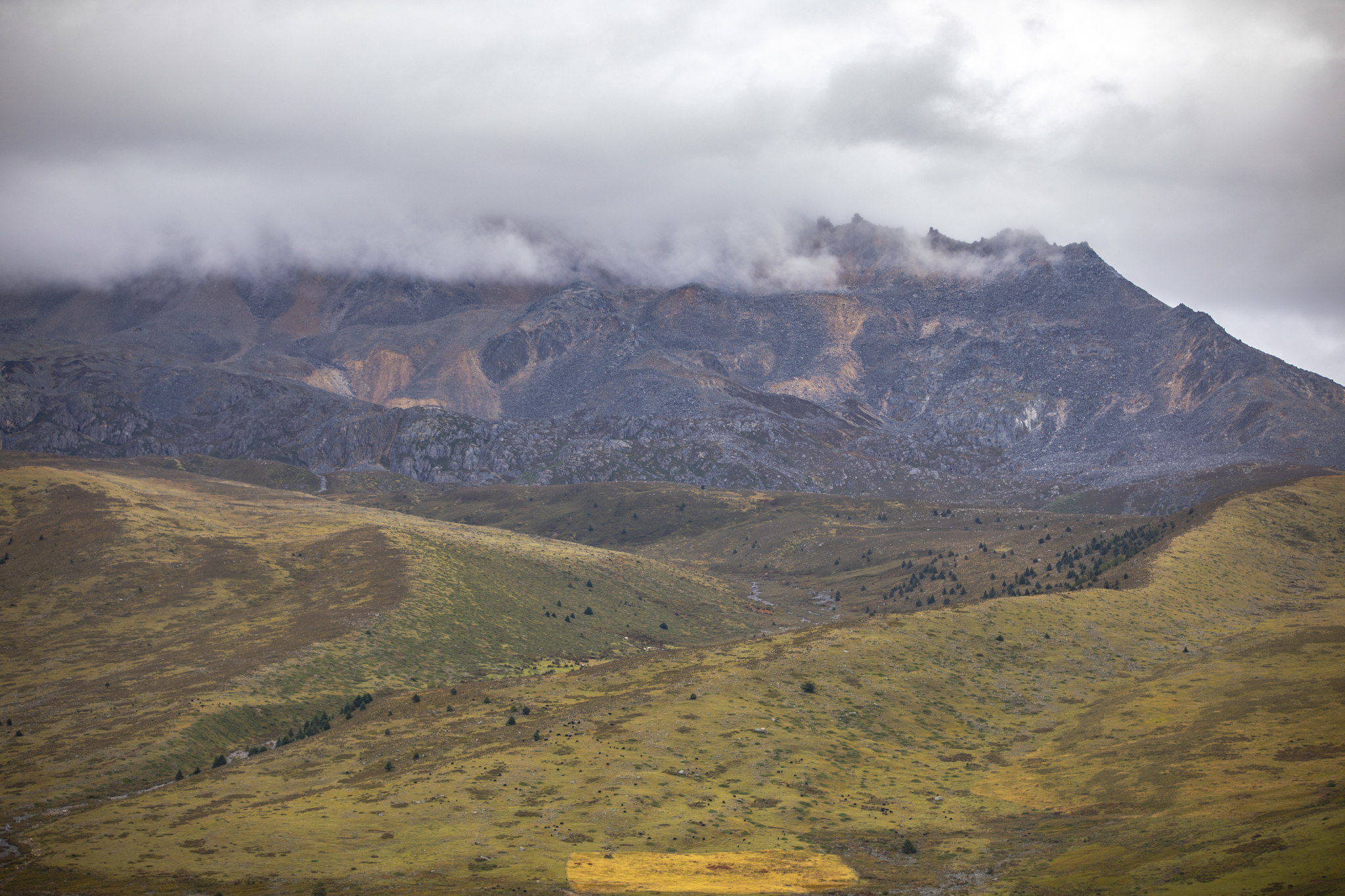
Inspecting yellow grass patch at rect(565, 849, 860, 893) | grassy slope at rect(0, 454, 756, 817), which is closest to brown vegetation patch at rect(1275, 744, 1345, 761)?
yellow grass patch at rect(565, 849, 860, 893)

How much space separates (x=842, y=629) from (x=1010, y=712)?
80.8 ft

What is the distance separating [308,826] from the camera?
71500 millimetres

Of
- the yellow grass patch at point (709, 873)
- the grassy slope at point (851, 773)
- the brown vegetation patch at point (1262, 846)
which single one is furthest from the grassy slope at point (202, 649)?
the brown vegetation patch at point (1262, 846)

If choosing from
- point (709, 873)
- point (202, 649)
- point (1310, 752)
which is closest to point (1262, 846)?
point (1310, 752)

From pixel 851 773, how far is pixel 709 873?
27247 millimetres

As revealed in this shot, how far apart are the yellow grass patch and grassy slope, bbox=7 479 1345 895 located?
1.85m

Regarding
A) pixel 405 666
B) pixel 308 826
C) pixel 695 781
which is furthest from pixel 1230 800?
pixel 405 666

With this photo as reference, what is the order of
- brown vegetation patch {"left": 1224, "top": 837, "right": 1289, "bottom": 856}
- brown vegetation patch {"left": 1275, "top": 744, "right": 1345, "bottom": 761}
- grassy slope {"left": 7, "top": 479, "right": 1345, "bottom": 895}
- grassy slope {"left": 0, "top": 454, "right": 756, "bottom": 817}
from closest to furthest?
brown vegetation patch {"left": 1224, "top": 837, "right": 1289, "bottom": 856} → grassy slope {"left": 7, "top": 479, "right": 1345, "bottom": 895} → brown vegetation patch {"left": 1275, "top": 744, "right": 1345, "bottom": 761} → grassy slope {"left": 0, "top": 454, "right": 756, "bottom": 817}

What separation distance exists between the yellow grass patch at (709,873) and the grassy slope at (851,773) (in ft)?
6.09

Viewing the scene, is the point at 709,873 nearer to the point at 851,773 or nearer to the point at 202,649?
the point at 851,773

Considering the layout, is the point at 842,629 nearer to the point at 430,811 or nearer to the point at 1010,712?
the point at 1010,712

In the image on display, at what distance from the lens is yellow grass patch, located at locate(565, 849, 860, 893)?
5816 cm

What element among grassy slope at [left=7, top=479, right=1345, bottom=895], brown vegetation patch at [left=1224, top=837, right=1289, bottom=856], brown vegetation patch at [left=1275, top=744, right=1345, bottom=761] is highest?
brown vegetation patch at [left=1224, top=837, right=1289, bottom=856]

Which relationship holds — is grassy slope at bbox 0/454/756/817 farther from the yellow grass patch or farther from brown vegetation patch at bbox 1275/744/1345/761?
brown vegetation patch at bbox 1275/744/1345/761
